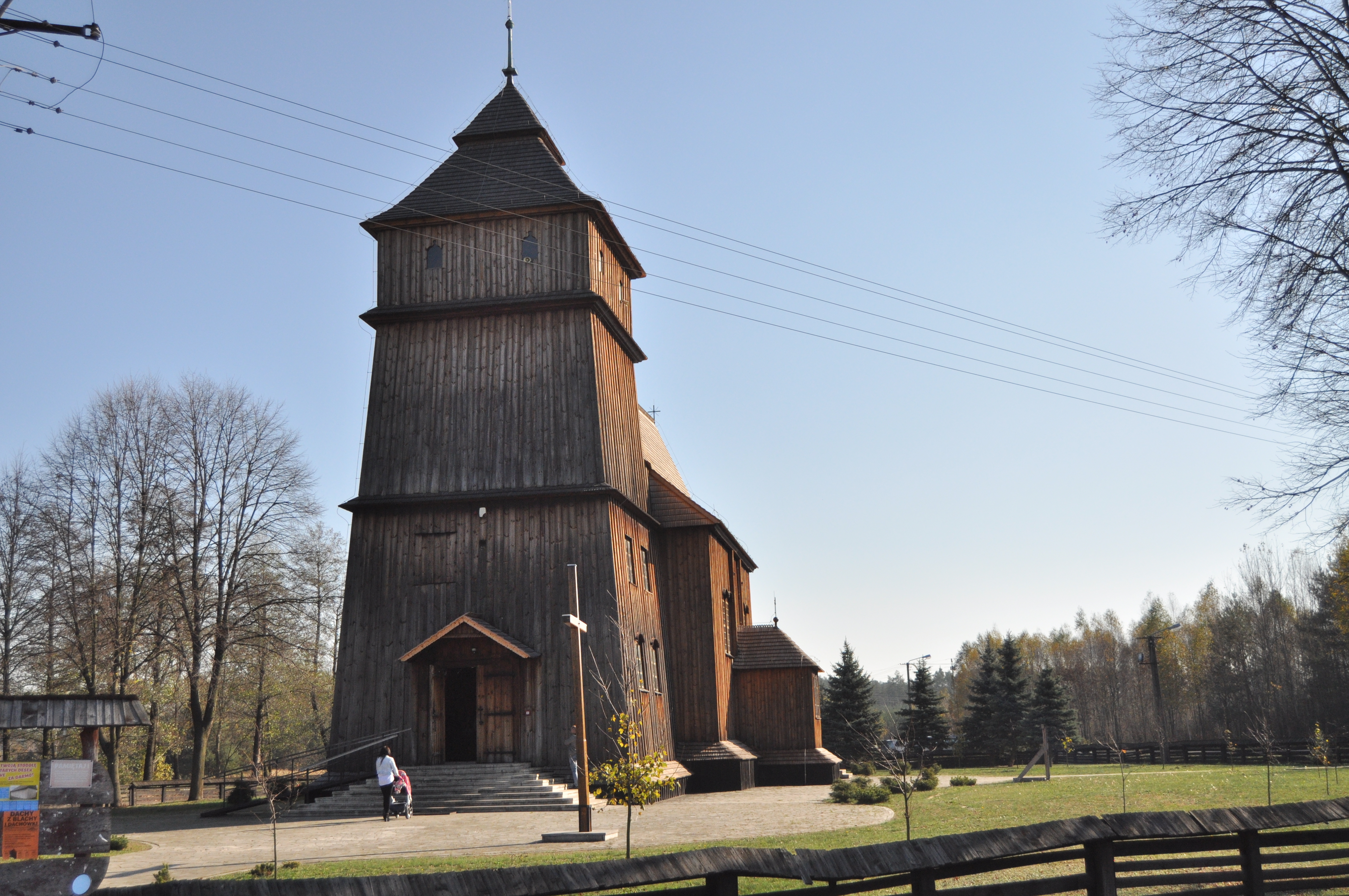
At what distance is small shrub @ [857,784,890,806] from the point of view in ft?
84.2

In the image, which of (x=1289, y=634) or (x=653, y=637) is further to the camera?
(x=1289, y=634)

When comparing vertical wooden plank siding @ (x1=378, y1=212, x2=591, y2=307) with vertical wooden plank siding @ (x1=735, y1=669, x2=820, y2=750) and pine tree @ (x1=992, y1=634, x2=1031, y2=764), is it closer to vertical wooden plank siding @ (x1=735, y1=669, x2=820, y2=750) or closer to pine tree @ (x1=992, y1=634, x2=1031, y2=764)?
vertical wooden plank siding @ (x1=735, y1=669, x2=820, y2=750)

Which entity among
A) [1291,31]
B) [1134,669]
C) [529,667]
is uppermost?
[1291,31]

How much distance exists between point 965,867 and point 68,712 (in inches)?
341

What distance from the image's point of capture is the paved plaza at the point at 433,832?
635 inches

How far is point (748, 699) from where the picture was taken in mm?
36500

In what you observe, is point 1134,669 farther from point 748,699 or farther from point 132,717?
point 132,717

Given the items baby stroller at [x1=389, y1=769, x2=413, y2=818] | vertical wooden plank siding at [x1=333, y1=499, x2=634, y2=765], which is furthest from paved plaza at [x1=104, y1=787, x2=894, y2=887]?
vertical wooden plank siding at [x1=333, y1=499, x2=634, y2=765]

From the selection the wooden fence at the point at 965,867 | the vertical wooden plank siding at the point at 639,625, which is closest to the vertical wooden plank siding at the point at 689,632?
the vertical wooden plank siding at the point at 639,625

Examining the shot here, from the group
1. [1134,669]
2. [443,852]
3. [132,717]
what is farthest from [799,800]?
[1134,669]

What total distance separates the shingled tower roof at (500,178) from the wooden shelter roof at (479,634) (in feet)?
37.3

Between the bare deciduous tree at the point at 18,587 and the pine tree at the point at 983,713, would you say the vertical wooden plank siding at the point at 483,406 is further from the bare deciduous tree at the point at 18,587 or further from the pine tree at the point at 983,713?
the pine tree at the point at 983,713

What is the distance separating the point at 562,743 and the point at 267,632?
15.3 meters

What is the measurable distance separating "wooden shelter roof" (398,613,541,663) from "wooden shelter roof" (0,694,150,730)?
14.5 metres
